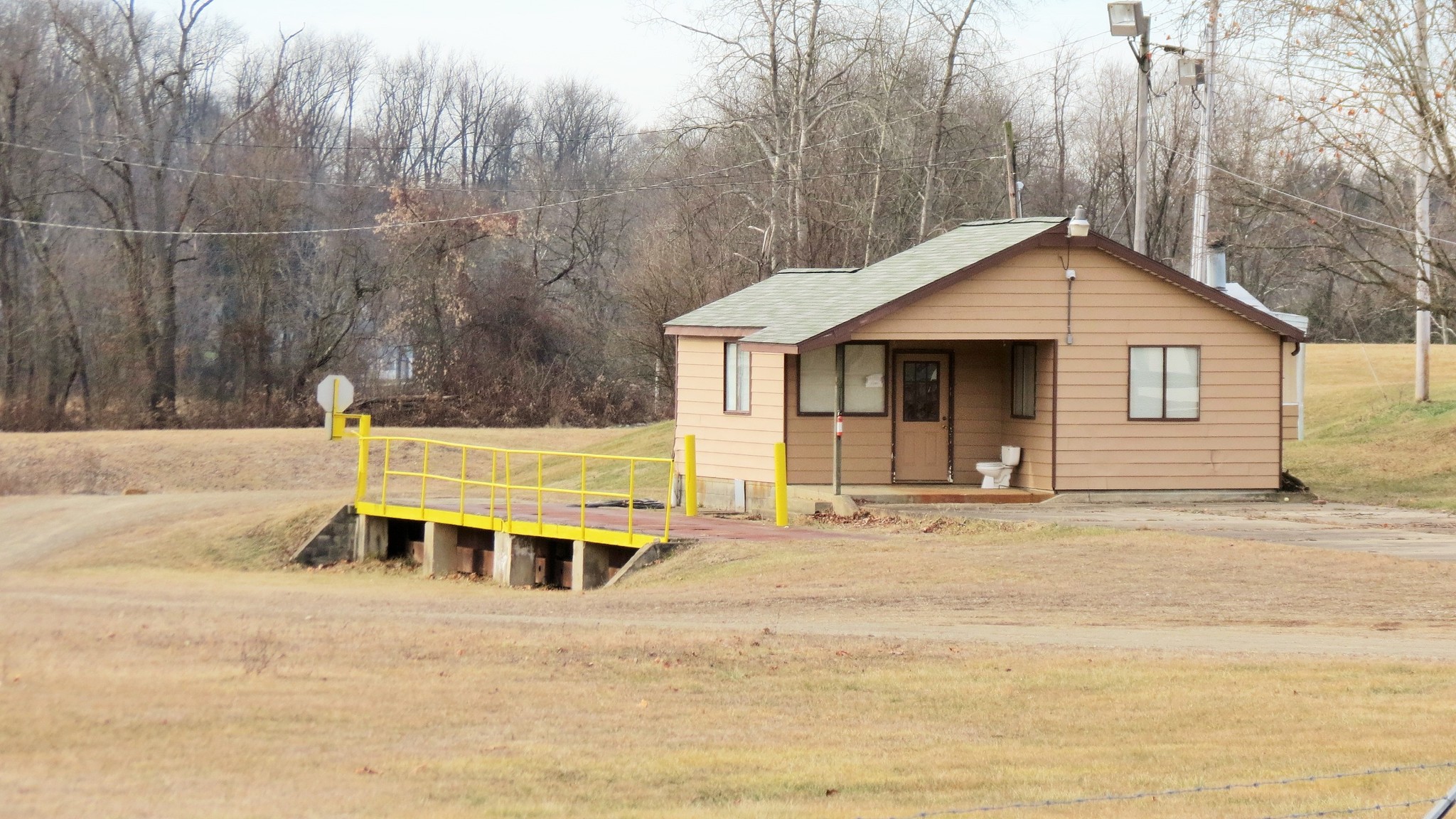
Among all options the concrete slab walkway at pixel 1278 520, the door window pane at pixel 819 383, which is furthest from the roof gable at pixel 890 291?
the concrete slab walkway at pixel 1278 520

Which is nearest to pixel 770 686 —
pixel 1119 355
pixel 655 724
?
pixel 655 724

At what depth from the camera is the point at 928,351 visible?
2530 centimetres

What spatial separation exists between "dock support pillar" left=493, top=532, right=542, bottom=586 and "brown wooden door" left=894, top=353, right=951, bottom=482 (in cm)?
648

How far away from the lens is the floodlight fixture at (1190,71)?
29.0m

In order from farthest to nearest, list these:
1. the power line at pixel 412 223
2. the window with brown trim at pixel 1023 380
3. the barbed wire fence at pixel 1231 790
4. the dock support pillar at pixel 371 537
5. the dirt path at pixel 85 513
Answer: the power line at pixel 412 223
the dirt path at pixel 85 513
the dock support pillar at pixel 371 537
the window with brown trim at pixel 1023 380
the barbed wire fence at pixel 1231 790

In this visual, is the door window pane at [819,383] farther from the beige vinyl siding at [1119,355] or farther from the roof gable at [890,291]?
the beige vinyl siding at [1119,355]

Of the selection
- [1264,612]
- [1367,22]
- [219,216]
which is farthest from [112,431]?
[1264,612]

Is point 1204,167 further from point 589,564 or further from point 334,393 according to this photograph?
point 334,393

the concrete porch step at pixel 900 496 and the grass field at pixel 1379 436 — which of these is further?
the grass field at pixel 1379 436

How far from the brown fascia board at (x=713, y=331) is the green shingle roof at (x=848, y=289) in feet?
0.27

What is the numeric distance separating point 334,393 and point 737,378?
7362 mm

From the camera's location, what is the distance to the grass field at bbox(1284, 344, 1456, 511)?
28828 mm

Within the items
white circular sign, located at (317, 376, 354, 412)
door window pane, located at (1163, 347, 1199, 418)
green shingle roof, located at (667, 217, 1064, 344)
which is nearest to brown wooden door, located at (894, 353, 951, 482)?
green shingle roof, located at (667, 217, 1064, 344)

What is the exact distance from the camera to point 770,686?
10781mm
